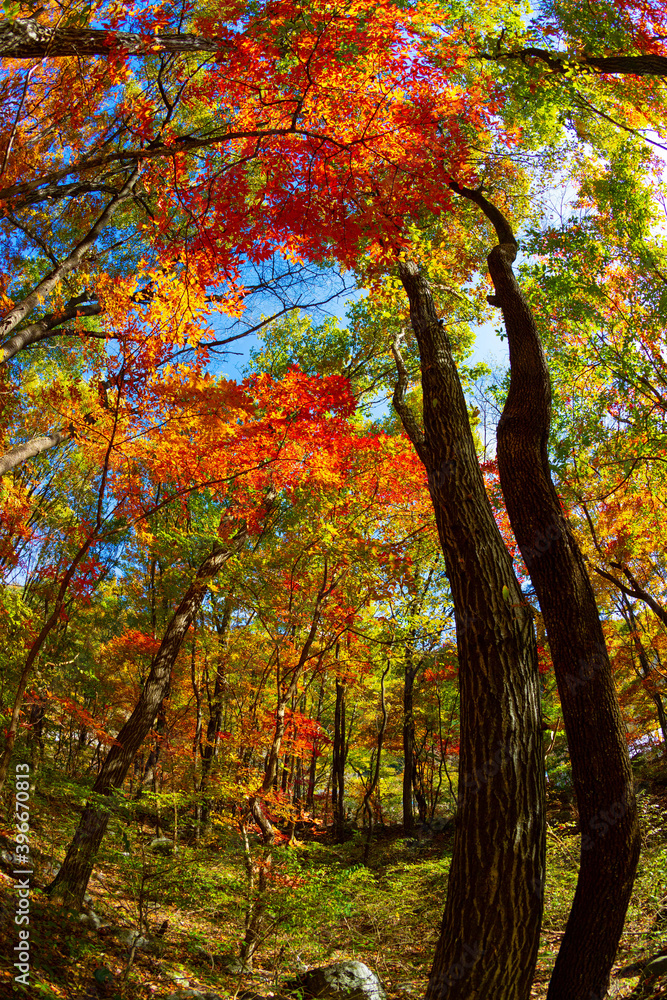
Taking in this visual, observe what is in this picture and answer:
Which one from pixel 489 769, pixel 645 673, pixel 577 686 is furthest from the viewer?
pixel 645 673

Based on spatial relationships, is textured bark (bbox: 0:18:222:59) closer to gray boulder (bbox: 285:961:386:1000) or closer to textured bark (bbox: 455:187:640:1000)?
textured bark (bbox: 455:187:640:1000)

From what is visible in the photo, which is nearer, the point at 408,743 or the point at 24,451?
the point at 24,451

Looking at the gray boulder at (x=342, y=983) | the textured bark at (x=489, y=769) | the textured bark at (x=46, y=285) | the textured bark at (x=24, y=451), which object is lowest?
the gray boulder at (x=342, y=983)

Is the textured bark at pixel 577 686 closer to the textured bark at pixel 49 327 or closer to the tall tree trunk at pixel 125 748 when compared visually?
the tall tree trunk at pixel 125 748

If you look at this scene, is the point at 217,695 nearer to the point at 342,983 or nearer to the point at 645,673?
the point at 342,983

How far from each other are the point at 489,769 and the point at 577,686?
0.77 meters

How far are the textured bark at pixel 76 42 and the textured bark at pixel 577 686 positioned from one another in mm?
3577

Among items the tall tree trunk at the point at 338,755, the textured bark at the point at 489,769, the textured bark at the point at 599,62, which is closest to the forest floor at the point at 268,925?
the textured bark at the point at 489,769

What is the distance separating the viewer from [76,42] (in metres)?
3.54

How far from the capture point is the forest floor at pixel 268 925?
412cm

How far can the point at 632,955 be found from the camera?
462cm

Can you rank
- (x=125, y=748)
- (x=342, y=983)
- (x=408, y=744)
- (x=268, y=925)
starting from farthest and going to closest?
(x=408, y=744) → (x=125, y=748) → (x=268, y=925) → (x=342, y=983)

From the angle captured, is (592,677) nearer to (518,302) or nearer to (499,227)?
(518,302)

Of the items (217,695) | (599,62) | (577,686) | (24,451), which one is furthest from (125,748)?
(599,62)
